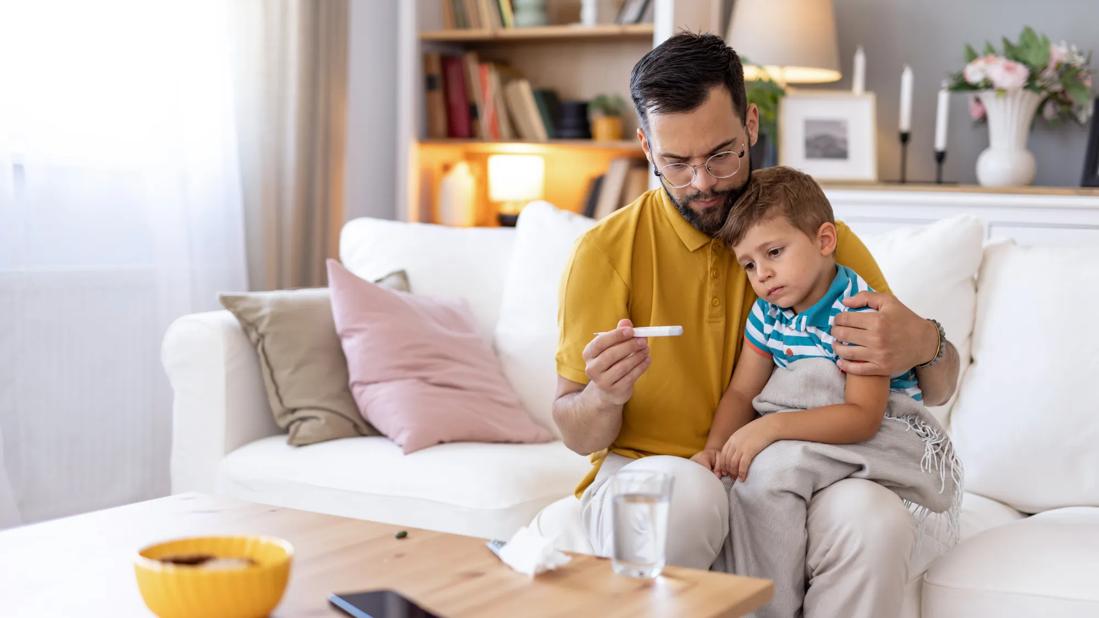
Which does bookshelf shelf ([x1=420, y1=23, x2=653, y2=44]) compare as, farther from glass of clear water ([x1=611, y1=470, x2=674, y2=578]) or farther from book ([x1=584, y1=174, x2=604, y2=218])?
glass of clear water ([x1=611, y1=470, x2=674, y2=578])

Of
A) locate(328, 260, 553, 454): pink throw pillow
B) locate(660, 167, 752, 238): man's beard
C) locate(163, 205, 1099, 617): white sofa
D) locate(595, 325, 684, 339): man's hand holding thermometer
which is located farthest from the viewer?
locate(328, 260, 553, 454): pink throw pillow

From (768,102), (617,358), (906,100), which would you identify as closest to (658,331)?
(617,358)

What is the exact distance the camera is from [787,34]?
348cm

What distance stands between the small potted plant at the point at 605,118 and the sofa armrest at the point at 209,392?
1874 millimetres

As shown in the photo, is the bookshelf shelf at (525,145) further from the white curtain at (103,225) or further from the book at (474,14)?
the white curtain at (103,225)

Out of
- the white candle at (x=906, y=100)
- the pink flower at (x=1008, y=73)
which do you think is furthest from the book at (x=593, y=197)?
the pink flower at (x=1008, y=73)

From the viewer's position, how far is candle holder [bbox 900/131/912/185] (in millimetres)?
3566

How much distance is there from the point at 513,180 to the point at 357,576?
2.85 m

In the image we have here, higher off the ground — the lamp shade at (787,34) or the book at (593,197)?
the lamp shade at (787,34)

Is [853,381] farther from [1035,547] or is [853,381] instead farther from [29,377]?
[29,377]

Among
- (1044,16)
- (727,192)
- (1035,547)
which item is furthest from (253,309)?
(1044,16)

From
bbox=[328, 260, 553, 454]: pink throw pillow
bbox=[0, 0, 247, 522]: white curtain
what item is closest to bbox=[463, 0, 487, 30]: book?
bbox=[0, 0, 247, 522]: white curtain

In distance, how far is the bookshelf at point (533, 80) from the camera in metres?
3.94

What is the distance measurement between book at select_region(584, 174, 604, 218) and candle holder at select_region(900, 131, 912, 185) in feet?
3.19
